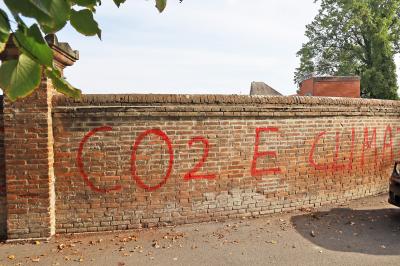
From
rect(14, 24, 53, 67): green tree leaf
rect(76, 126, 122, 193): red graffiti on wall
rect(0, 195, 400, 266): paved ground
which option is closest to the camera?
rect(14, 24, 53, 67): green tree leaf

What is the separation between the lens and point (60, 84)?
1.45m

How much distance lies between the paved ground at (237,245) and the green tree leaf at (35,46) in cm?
396

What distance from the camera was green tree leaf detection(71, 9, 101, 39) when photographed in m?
1.31

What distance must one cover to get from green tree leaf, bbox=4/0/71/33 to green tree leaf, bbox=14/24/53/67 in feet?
0.20

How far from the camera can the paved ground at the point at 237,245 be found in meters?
4.69

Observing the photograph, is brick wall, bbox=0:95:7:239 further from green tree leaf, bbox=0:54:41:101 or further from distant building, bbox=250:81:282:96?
distant building, bbox=250:81:282:96

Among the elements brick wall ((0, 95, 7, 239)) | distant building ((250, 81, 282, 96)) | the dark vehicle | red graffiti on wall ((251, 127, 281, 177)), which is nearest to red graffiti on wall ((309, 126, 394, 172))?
red graffiti on wall ((251, 127, 281, 177))

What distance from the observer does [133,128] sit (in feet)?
18.7

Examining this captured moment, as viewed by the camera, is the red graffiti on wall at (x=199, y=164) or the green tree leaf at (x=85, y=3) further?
the red graffiti on wall at (x=199, y=164)

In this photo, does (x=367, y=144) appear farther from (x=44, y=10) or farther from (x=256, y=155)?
(x=44, y=10)

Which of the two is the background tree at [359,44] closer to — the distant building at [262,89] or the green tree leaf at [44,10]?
the distant building at [262,89]

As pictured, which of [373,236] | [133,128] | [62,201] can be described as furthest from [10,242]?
[373,236]

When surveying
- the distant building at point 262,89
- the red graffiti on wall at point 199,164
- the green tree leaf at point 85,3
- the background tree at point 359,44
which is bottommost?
the red graffiti on wall at point 199,164

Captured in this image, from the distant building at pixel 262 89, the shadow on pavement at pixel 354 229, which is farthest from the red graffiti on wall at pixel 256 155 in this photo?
the distant building at pixel 262 89
